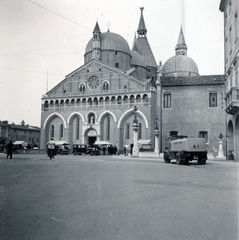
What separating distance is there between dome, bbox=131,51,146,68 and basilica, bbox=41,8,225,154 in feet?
0.68

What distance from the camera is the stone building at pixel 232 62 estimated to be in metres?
20.3

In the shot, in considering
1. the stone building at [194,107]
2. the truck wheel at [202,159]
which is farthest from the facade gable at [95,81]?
the truck wheel at [202,159]

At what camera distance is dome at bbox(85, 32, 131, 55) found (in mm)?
54000

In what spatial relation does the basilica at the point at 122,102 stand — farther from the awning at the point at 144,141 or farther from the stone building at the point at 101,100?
the awning at the point at 144,141

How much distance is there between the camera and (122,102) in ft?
153

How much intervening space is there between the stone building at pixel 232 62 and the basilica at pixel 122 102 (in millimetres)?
13621

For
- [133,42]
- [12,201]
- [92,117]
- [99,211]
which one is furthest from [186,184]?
[133,42]

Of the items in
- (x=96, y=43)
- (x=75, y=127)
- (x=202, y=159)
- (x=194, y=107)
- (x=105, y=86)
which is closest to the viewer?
(x=202, y=159)

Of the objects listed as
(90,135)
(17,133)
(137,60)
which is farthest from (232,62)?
(17,133)

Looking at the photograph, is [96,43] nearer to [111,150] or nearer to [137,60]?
[137,60]

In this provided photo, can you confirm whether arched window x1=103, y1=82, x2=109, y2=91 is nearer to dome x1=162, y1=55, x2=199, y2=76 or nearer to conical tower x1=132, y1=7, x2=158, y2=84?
dome x1=162, y1=55, x2=199, y2=76

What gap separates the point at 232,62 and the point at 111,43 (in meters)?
34.9

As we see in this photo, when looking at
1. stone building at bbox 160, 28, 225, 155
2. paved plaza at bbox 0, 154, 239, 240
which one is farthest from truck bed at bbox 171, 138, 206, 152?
stone building at bbox 160, 28, 225, 155

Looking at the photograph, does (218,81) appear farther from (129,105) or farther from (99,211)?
(99,211)
